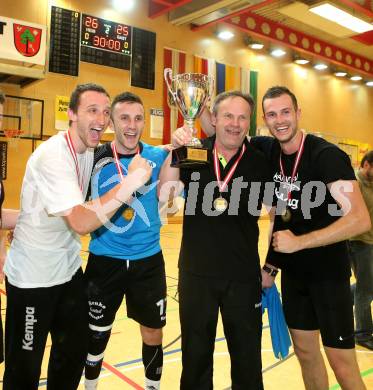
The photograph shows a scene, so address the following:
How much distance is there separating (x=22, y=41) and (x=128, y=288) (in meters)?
8.85

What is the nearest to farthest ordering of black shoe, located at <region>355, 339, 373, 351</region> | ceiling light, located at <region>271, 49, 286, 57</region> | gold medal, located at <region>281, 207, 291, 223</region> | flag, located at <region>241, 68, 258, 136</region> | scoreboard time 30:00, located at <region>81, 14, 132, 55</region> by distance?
gold medal, located at <region>281, 207, 291, 223</region>
black shoe, located at <region>355, 339, 373, 351</region>
scoreboard time 30:00, located at <region>81, 14, 132, 55</region>
flag, located at <region>241, 68, 258, 136</region>
ceiling light, located at <region>271, 49, 286, 57</region>

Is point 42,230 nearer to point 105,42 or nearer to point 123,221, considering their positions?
point 123,221

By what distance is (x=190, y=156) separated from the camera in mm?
2322

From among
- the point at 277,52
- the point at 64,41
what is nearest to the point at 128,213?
the point at 64,41

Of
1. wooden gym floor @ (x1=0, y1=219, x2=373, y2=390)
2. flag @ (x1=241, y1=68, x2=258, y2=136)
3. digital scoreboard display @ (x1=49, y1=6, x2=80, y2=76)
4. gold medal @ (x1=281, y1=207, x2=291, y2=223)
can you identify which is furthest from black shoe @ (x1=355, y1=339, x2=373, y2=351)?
flag @ (x1=241, y1=68, x2=258, y2=136)

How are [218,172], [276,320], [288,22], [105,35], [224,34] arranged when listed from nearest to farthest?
1. [218,172]
2. [276,320]
3. [105,35]
4. [224,34]
5. [288,22]

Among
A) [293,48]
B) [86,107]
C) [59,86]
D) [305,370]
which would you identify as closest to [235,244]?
[305,370]

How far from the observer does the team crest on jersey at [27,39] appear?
983 centimetres

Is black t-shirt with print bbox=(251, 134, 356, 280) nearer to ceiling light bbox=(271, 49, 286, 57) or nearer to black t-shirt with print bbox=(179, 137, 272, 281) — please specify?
black t-shirt with print bbox=(179, 137, 272, 281)

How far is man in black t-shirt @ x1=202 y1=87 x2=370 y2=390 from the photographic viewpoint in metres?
2.41

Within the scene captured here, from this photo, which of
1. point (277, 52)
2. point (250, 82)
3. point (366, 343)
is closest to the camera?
point (366, 343)

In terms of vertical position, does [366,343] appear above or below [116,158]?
below

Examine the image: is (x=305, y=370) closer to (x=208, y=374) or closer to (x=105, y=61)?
(x=208, y=374)

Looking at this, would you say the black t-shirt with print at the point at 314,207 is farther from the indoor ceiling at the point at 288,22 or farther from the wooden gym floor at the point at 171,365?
the indoor ceiling at the point at 288,22
